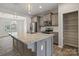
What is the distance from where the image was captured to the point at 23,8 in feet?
5.72

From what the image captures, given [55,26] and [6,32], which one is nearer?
[6,32]

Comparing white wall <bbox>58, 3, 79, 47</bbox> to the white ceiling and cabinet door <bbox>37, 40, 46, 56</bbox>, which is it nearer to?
the white ceiling

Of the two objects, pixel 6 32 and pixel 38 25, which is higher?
pixel 38 25

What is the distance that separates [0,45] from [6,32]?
0.76 ft

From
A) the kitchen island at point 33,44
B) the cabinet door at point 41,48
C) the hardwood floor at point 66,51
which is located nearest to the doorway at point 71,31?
the hardwood floor at point 66,51

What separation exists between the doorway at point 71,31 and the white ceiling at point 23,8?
309 mm

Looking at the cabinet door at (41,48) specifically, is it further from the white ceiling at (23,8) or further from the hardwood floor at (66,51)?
the white ceiling at (23,8)

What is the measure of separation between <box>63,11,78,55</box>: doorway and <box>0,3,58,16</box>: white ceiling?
1.01 ft

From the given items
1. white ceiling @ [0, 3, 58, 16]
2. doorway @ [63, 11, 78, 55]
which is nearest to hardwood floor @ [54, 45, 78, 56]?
doorway @ [63, 11, 78, 55]

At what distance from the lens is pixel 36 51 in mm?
1688

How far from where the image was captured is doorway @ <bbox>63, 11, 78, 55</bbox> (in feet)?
5.65

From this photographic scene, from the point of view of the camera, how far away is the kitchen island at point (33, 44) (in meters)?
1.62

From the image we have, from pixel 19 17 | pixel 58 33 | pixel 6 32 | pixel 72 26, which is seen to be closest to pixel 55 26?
pixel 58 33

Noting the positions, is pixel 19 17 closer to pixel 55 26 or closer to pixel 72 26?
pixel 55 26
